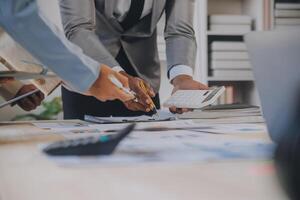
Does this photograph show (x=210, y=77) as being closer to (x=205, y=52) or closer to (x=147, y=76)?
(x=205, y=52)

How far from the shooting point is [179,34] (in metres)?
1.77

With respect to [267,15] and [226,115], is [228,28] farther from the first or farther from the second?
[226,115]

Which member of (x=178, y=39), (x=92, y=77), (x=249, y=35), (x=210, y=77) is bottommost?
(x=210, y=77)

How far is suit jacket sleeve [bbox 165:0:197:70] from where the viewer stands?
5.57 feet

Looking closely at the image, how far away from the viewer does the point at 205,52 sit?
2191 millimetres

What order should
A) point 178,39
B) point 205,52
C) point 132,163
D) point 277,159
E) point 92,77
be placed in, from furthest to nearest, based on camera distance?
point 205,52 → point 178,39 → point 92,77 → point 132,163 → point 277,159

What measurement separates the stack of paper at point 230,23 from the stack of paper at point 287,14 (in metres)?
0.18

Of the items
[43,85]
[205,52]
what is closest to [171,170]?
[43,85]

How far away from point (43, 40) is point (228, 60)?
65.6 inches

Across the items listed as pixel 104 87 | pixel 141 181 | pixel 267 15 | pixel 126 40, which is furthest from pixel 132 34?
pixel 141 181

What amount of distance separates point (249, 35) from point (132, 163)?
214mm

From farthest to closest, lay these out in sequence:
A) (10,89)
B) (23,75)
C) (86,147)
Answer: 1. (10,89)
2. (23,75)
3. (86,147)

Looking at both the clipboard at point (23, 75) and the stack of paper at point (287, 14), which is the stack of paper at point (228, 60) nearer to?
the stack of paper at point (287, 14)

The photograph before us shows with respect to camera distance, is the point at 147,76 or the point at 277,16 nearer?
the point at 147,76
